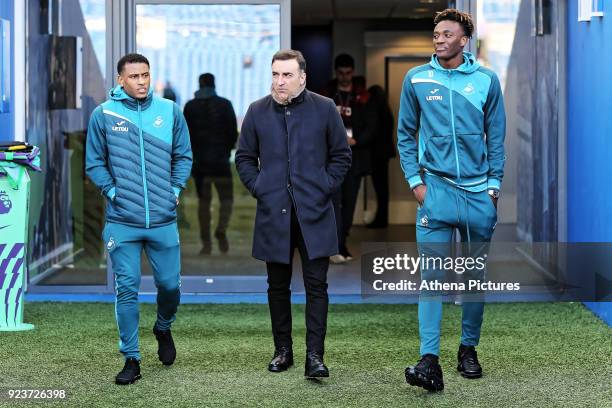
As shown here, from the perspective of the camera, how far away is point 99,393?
6.00 meters

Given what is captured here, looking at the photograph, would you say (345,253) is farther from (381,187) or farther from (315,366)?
(315,366)

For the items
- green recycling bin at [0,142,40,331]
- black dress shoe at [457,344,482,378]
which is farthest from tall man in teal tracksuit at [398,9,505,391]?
green recycling bin at [0,142,40,331]

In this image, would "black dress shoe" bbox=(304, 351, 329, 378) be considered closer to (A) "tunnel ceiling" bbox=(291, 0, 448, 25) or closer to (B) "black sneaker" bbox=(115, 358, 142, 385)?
(B) "black sneaker" bbox=(115, 358, 142, 385)

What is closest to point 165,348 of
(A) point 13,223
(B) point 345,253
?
(A) point 13,223

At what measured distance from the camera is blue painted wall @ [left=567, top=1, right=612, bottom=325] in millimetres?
7934

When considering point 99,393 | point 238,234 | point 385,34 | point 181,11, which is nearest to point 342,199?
point 238,234

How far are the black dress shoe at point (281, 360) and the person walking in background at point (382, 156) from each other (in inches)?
323

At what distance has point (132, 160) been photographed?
627cm

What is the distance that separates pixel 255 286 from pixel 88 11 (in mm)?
2391

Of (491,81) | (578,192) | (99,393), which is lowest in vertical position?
(99,393)

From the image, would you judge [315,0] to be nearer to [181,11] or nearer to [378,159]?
[378,159]

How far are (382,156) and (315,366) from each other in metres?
8.67

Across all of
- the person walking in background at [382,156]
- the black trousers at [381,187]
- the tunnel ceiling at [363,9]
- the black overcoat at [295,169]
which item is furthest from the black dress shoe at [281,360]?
the black trousers at [381,187]

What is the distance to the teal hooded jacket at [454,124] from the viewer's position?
6.04 meters
